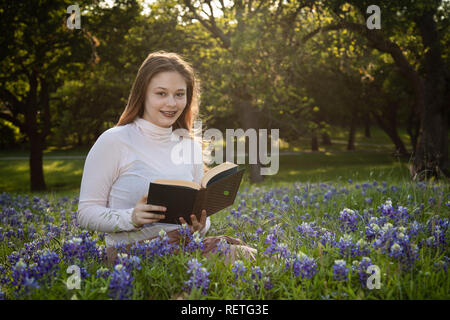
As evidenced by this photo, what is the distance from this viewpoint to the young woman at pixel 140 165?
2.79m

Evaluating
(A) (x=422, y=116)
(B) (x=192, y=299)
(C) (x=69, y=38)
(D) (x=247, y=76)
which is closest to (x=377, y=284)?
(B) (x=192, y=299)

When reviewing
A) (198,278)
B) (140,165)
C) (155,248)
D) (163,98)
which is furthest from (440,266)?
(163,98)

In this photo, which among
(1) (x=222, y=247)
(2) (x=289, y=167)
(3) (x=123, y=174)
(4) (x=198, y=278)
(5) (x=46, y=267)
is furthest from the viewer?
(2) (x=289, y=167)

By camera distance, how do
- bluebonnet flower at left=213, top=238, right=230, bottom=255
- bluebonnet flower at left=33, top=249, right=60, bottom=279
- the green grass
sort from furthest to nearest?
the green grass → bluebonnet flower at left=213, top=238, right=230, bottom=255 → bluebonnet flower at left=33, top=249, right=60, bottom=279

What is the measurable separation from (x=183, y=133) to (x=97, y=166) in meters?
0.95

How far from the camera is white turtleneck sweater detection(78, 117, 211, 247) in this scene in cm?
283

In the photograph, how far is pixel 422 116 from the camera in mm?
11656

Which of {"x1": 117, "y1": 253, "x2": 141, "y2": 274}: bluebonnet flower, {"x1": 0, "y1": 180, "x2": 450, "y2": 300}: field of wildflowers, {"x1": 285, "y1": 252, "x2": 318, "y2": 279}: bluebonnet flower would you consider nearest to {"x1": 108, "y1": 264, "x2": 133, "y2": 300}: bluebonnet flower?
{"x1": 0, "y1": 180, "x2": 450, "y2": 300}: field of wildflowers

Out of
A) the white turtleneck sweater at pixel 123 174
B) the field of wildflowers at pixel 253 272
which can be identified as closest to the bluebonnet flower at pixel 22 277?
the field of wildflowers at pixel 253 272

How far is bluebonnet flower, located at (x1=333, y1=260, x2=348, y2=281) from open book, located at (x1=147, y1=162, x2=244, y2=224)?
0.92 meters

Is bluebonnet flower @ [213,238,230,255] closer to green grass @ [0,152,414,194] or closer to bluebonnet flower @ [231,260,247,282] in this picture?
bluebonnet flower @ [231,260,247,282]

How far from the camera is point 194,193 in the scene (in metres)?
2.46

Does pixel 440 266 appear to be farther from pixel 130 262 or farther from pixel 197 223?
pixel 130 262

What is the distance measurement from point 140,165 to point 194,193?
753mm
